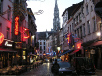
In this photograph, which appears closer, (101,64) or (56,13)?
(101,64)

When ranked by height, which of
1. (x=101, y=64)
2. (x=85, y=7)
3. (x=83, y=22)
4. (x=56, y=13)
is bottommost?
(x=101, y=64)

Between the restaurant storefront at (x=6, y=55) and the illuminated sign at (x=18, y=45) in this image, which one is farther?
the illuminated sign at (x=18, y=45)

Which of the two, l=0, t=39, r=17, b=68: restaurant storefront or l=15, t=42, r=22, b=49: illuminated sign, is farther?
l=15, t=42, r=22, b=49: illuminated sign

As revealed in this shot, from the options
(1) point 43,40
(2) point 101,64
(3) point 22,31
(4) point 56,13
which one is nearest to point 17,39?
(3) point 22,31

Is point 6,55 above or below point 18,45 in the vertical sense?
below

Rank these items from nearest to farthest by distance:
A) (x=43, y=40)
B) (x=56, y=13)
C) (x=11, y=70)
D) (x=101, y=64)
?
(x=11, y=70) → (x=101, y=64) → (x=43, y=40) → (x=56, y=13)

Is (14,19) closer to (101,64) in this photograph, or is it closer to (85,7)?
(85,7)

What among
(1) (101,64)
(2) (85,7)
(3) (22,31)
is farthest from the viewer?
(3) (22,31)

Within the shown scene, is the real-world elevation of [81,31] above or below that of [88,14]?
below

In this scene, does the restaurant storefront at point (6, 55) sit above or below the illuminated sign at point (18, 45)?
below

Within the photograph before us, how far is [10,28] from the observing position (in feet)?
86.4

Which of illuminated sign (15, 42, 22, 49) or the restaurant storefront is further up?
illuminated sign (15, 42, 22, 49)

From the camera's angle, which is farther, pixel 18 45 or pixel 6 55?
pixel 18 45

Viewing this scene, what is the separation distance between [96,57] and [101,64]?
2.22 meters
